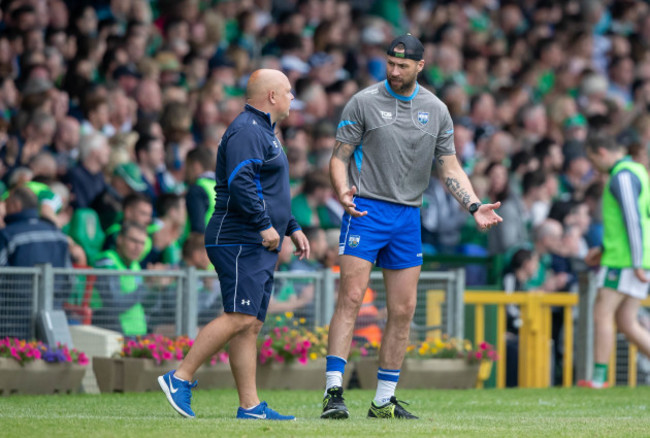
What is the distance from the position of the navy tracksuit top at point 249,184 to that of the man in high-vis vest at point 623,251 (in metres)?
5.07

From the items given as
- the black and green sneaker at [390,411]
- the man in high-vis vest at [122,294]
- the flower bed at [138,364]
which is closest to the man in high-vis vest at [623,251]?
the flower bed at [138,364]

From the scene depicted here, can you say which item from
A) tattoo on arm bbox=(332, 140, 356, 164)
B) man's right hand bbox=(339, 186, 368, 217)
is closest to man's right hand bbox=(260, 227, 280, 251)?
man's right hand bbox=(339, 186, 368, 217)

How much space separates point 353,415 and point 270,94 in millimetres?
2273

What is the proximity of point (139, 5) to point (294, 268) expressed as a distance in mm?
5412

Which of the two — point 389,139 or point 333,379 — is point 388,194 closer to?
point 389,139

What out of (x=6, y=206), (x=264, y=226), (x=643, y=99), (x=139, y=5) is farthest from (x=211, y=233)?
(x=643, y=99)

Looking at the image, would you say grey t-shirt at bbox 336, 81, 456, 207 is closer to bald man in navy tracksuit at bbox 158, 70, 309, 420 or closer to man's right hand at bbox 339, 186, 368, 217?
man's right hand at bbox 339, 186, 368, 217

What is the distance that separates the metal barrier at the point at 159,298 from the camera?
11.5 meters

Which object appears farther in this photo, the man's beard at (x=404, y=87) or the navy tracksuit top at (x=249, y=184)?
the man's beard at (x=404, y=87)

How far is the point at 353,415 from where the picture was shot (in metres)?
9.05

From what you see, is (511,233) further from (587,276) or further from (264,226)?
(264,226)

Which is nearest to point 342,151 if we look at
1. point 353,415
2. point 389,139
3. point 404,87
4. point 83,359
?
point 389,139

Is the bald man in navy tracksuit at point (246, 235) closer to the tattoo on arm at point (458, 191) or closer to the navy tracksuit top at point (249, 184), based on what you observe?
the navy tracksuit top at point (249, 184)

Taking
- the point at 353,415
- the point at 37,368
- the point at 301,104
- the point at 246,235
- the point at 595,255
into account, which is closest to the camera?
the point at 246,235
